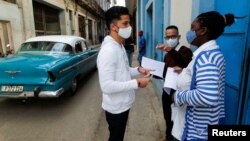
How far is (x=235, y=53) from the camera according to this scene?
1.96 metres

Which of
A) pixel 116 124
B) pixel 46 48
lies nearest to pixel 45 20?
pixel 46 48

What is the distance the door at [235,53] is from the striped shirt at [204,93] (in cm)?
48

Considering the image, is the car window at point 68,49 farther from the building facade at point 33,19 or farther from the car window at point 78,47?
the building facade at point 33,19

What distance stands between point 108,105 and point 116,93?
0.50 ft

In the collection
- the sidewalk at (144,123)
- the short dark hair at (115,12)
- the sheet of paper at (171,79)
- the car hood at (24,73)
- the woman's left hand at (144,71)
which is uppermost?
the short dark hair at (115,12)

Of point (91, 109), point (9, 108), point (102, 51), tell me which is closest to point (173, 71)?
point (102, 51)

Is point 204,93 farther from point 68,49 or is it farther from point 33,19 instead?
point 33,19

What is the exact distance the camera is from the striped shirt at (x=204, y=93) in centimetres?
136

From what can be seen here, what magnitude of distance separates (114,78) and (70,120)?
240 cm

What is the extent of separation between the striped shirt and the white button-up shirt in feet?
1.62

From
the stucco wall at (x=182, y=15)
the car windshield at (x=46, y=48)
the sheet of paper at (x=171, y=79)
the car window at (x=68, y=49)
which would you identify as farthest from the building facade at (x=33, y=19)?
the sheet of paper at (x=171, y=79)

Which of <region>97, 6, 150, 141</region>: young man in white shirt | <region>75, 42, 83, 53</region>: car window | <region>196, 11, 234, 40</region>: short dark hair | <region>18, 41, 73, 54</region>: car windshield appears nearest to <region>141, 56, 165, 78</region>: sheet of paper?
<region>97, 6, 150, 141</region>: young man in white shirt

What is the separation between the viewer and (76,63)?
5109mm

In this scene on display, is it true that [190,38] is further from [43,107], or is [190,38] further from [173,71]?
[43,107]
